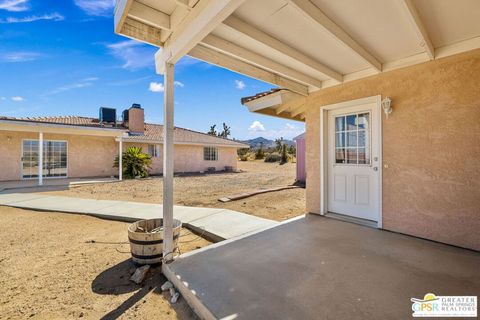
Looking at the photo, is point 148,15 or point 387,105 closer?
point 148,15

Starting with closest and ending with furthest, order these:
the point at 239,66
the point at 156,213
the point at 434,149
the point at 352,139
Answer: the point at 434,149, the point at 239,66, the point at 352,139, the point at 156,213

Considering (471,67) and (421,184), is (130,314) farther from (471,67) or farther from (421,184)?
(471,67)

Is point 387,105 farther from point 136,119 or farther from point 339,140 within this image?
point 136,119

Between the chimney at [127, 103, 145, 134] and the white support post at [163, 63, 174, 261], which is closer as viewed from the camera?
the white support post at [163, 63, 174, 261]

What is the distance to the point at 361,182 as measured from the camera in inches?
181

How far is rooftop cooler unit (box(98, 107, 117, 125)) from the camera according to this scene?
17.1 m

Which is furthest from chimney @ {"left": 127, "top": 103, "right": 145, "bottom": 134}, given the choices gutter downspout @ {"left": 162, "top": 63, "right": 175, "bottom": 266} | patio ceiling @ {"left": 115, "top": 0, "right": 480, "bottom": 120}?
gutter downspout @ {"left": 162, "top": 63, "right": 175, "bottom": 266}

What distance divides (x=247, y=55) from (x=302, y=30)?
89cm

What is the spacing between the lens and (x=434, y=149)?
356 cm

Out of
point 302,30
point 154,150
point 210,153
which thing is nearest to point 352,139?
point 302,30

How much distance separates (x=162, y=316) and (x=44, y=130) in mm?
13437

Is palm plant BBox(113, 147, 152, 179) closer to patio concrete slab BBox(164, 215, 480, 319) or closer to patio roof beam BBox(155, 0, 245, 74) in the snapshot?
patio concrete slab BBox(164, 215, 480, 319)

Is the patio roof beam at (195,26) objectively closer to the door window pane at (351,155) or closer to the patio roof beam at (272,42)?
the patio roof beam at (272,42)

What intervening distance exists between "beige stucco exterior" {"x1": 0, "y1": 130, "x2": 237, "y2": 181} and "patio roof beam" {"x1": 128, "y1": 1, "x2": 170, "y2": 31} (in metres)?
14.4
